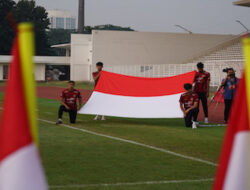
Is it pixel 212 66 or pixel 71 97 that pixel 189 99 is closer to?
pixel 71 97

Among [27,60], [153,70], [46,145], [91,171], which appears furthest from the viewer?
[153,70]

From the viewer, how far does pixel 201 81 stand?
15102mm

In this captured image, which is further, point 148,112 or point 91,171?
point 148,112

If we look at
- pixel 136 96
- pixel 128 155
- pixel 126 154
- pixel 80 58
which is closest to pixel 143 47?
pixel 80 58

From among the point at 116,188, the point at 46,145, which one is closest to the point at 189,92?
the point at 46,145

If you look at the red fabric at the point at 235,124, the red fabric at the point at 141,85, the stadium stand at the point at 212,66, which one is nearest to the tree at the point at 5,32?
the stadium stand at the point at 212,66

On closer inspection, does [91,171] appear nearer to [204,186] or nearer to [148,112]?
[204,186]

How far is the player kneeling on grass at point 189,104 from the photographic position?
1394 centimetres

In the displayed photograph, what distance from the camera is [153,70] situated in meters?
47.1

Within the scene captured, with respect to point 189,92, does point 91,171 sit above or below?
below

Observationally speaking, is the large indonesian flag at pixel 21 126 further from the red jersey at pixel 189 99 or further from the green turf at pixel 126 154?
the red jersey at pixel 189 99

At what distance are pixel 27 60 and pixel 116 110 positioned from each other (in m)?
12.8

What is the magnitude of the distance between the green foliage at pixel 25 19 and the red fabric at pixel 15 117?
84.9 meters

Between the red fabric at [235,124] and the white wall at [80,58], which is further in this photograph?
the white wall at [80,58]
